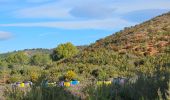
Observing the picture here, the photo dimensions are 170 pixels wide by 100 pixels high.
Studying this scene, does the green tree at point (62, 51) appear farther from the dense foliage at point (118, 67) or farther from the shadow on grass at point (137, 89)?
the shadow on grass at point (137, 89)

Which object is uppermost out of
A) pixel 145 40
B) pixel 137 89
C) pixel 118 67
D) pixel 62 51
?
pixel 62 51

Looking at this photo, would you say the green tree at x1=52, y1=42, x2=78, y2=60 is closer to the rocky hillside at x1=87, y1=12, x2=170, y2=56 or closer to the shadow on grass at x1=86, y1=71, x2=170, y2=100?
the rocky hillside at x1=87, y1=12, x2=170, y2=56

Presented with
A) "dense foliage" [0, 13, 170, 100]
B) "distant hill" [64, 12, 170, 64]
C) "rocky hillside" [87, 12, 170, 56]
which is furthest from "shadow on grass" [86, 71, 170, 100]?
"rocky hillside" [87, 12, 170, 56]

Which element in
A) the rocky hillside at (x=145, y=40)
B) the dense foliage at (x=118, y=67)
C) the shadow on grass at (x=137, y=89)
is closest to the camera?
the shadow on grass at (x=137, y=89)

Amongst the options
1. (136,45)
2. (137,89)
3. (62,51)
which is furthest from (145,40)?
(62,51)

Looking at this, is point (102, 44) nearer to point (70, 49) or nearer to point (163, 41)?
point (163, 41)

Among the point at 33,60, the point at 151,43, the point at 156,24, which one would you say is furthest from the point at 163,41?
the point at 33,60

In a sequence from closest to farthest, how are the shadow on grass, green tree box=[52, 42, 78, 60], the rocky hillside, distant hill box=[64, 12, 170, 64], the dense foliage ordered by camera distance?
the shadow on grass, the dense foliage, distant hill box=[64, 12, 170, 64], the rocky hillside, green tree box=[52, 42, 78, 60]

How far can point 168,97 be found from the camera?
18.7 feet

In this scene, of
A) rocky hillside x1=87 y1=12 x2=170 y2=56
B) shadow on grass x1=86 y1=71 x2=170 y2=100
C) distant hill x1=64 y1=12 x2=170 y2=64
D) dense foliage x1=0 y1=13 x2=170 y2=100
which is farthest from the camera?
rocky hillside x1=87 y1=12 x2=170 y2=56

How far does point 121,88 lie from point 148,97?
1.21 metres

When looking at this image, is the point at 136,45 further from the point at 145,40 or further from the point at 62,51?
the point at 62,51

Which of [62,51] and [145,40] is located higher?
[62,51]

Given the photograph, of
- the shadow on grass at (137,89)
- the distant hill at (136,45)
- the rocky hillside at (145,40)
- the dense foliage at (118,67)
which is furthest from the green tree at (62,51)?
the shadow on grass at (137,89)
